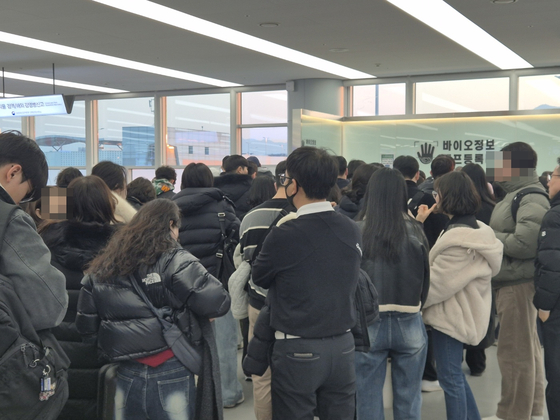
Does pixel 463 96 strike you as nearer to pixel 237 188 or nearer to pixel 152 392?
pixel 237 188

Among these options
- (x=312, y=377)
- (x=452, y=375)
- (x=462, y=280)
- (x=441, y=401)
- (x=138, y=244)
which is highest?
(x=138, y=244)

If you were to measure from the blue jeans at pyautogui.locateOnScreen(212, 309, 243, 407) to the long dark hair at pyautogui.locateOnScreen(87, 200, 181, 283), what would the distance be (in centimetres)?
169

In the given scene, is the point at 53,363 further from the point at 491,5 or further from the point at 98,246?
the point at 491,5

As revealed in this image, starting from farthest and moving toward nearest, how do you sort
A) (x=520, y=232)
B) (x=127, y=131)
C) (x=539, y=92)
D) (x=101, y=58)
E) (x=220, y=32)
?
(x=127, y=131)
(x=539, y=92)
(x=101, y=58)
(x=220, y=32)
(x=520, y=232)

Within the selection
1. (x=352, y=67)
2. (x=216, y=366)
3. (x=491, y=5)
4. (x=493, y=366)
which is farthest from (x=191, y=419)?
(x=352, y=67)

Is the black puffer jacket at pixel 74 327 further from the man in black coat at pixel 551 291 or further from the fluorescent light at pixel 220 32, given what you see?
the fluorescent light at pixel 220 32

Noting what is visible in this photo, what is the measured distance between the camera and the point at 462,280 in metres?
2.96

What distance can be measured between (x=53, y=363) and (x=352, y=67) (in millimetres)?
9376

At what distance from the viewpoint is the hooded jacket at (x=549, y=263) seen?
2986mm

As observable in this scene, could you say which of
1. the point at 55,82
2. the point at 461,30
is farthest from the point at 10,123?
the point at 461,30

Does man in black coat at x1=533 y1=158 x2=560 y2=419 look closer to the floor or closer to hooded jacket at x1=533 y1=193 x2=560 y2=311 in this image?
hooded jacket at x1=533 y1=193 x2=560 y2=311

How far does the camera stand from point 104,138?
14.9 meters

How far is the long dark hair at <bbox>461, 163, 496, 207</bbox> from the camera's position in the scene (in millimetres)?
3715

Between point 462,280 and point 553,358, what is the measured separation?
2.25 feet
